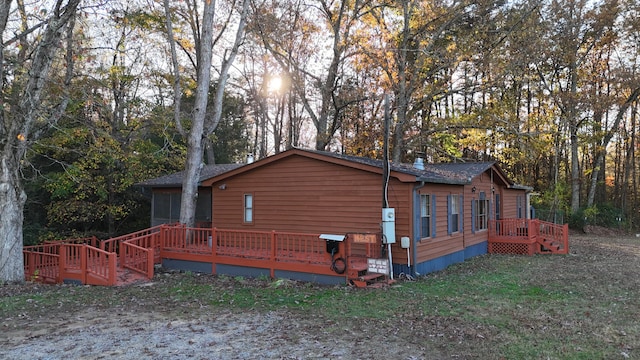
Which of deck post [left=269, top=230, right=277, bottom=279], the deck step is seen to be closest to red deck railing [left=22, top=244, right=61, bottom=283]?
deck post [left=269, top=230, right=277, bottom=279]

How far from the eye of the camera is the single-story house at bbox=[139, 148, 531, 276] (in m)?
10.5

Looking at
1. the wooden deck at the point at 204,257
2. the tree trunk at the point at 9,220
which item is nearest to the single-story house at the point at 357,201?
the wooden deck at the point at 204,257

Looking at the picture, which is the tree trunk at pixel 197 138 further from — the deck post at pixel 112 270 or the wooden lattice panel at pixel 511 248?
the wooden lattice panel at pixel 511 248

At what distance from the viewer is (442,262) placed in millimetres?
11984

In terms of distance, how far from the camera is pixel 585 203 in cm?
2955

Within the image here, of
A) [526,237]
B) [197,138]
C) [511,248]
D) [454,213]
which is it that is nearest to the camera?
[454,213]

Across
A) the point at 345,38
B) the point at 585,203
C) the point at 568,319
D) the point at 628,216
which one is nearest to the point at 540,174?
the point at 585,203

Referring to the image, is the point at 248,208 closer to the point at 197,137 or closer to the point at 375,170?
the point at 197,137

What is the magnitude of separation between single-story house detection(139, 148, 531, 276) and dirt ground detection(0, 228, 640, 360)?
415 cm

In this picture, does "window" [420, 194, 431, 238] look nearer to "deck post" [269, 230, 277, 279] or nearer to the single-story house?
the single-story house

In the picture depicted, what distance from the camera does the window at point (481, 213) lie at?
15.0m

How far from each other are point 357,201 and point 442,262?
312 centimetres

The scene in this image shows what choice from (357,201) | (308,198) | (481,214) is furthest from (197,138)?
(481,214)

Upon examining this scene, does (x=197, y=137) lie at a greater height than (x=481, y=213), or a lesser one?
greater
